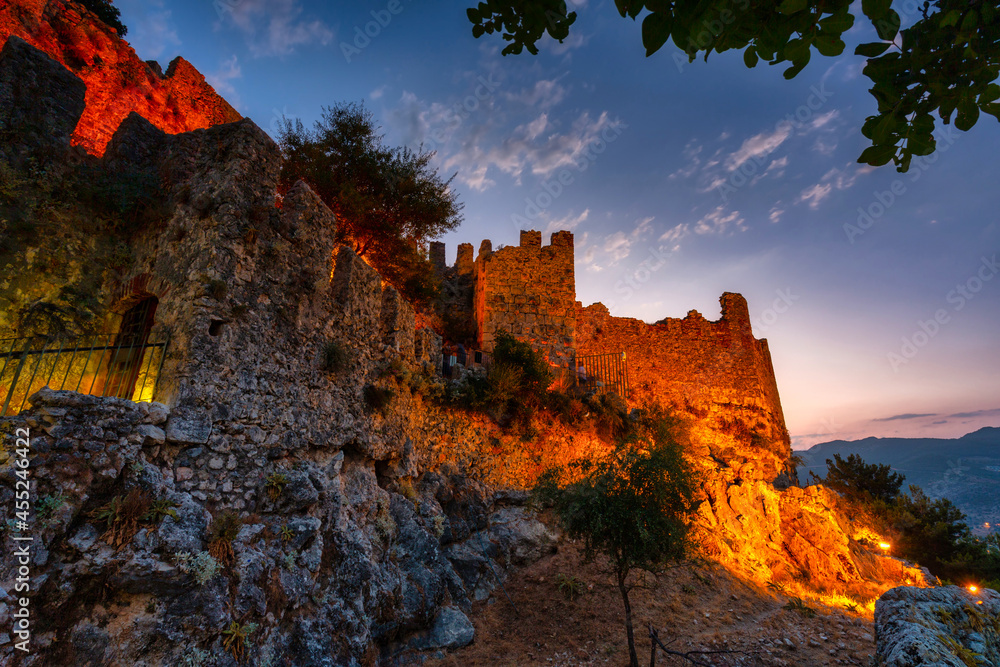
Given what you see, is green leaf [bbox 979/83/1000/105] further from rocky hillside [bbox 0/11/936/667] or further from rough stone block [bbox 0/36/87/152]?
rough stone block [bbox 0/36/87/152]

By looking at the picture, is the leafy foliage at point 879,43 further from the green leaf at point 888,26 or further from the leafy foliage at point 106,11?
the leafy foliage at point 106,11

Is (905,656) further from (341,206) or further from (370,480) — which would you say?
(341,206)

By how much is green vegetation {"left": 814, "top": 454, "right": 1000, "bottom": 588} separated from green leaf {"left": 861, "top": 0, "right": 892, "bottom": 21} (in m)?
22.6

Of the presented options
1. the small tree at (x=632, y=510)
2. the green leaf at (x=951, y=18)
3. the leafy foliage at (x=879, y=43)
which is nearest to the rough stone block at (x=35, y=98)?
the leafy foliage at (x=879, y=43)

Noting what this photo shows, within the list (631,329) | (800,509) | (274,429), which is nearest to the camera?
(274,429)

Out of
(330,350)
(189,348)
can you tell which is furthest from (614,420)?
(189,348)

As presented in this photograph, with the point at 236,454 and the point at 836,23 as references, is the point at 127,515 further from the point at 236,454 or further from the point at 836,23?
the point at 836,23

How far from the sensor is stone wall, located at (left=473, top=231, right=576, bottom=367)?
49.9 feet

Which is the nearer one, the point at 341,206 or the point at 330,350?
the point at 330,350

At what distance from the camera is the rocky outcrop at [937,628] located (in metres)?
5.00

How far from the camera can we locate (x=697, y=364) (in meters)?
18.9

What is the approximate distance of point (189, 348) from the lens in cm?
532

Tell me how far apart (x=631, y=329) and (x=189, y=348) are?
16707mm

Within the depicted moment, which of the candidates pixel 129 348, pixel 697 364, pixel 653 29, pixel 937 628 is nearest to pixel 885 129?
pixel 653 29
